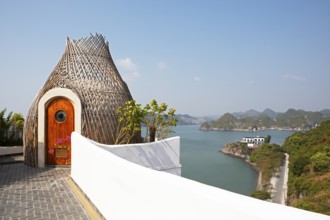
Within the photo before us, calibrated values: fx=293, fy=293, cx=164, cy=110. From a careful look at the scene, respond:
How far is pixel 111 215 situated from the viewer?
4895mm

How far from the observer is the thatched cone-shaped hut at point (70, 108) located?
35.4ft

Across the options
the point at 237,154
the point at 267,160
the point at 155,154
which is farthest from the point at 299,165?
the point at 155,154

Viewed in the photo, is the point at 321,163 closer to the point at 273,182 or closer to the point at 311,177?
the point at 311,177

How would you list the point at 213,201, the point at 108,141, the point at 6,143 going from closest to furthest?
1. the point at 213,201
2. the point at 108,141
3. the point at 6,143

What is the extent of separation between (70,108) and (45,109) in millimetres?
880

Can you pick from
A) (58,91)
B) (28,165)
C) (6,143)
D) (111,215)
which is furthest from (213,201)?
(6,143)

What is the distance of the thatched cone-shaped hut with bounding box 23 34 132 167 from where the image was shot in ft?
35.4

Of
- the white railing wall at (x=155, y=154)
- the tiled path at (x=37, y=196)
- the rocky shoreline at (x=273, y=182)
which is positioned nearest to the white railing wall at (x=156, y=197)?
the tiled path at (x=37, y=196)

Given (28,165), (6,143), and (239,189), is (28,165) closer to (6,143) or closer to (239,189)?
(6,143)

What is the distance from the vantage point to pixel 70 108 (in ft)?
36.0

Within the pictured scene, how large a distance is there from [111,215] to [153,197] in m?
1.74

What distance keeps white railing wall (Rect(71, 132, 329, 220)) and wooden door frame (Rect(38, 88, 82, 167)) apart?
4.54 metres

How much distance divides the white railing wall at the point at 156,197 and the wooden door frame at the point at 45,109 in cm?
454

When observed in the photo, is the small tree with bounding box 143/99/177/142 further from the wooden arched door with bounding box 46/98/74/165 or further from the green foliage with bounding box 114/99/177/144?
the wooden arched door with bounding box 46/98/74/165
